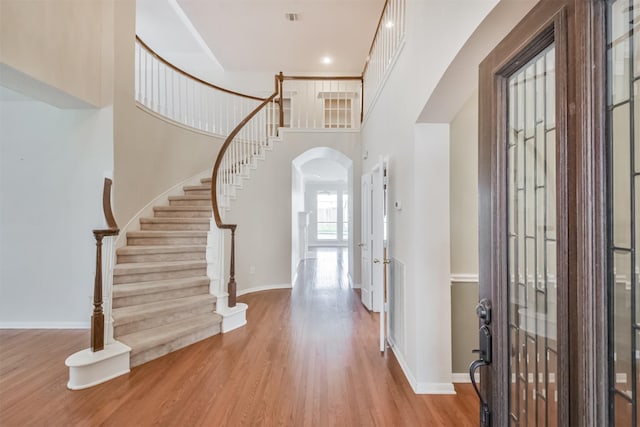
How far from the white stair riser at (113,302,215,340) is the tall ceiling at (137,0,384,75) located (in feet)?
15.6

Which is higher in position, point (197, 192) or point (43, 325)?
point (197, 192)

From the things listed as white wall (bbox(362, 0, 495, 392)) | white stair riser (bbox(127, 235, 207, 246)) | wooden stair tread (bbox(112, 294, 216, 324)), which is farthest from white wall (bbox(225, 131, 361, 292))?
white wall (bbox(362, 0, 495, 392))

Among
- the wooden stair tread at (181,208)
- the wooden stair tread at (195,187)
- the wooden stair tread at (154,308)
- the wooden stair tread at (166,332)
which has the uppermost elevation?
the wooden stair tread at (195,187)

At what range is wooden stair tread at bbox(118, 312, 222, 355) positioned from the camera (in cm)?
292

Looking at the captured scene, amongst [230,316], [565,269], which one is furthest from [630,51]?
[230,316]

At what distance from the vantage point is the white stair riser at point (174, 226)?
14.8ft

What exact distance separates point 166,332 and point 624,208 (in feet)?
11.7

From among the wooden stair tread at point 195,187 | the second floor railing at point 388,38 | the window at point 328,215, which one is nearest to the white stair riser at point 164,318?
the wooden stair tread at point 195,187

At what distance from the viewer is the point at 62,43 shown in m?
3.19

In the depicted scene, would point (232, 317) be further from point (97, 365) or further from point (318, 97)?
point (318, 97)

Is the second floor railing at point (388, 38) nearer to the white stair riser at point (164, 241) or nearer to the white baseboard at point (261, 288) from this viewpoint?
the white stair riser at point (164, 241)

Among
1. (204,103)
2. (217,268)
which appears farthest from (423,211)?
(204,103)

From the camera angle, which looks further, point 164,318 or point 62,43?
point 164,318

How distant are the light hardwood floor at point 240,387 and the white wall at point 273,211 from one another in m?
1.99
